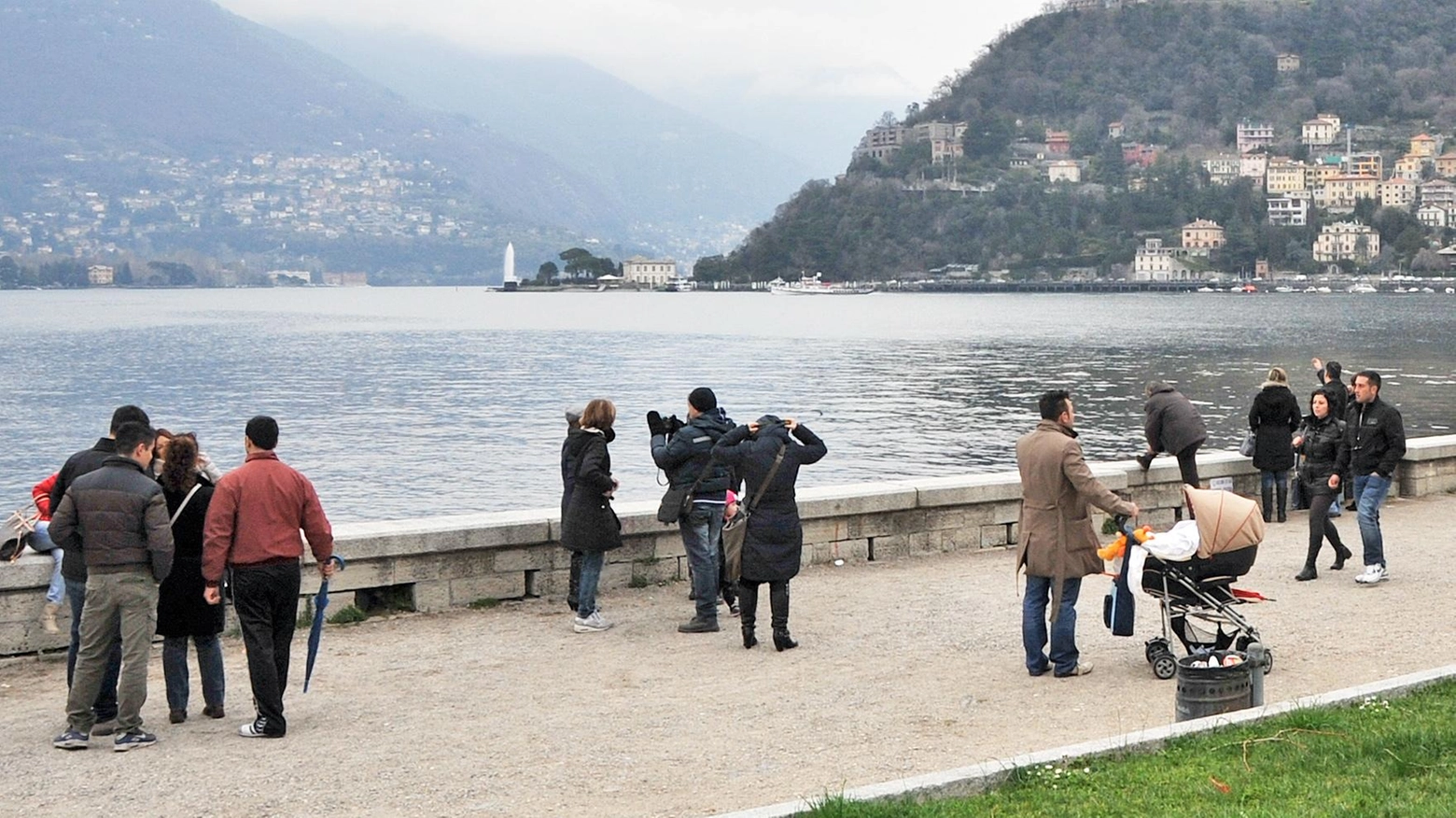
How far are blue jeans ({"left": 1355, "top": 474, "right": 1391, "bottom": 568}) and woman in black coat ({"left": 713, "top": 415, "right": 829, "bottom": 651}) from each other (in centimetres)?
453

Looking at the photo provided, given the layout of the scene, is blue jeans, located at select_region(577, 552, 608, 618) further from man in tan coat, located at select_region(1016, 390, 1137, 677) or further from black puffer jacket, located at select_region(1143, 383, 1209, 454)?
black puffer jacket, located at select_region(1143, 383, 1209, 454)

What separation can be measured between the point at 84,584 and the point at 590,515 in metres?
3.32

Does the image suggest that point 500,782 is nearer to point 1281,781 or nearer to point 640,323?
point 1281,781

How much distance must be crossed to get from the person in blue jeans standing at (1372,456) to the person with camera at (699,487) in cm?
474

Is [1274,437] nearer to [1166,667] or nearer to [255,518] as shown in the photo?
[1166,667]

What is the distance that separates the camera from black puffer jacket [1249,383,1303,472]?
48.4 ft

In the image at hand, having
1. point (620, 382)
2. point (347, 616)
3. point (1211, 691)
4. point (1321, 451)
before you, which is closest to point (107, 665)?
point (347, 616)

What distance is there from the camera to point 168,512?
7.74 m

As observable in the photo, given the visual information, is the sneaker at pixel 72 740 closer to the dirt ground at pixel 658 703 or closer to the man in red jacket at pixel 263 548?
the dirt ground at pixel 658 703

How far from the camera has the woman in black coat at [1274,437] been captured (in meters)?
14.8

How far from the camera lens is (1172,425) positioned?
1419 cm

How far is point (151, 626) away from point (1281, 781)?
5238 mm

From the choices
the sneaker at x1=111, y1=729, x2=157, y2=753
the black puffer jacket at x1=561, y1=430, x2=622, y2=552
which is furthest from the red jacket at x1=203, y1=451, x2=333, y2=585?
the black puffer jacket at x1=561, y1=430, x2=622, y2=552

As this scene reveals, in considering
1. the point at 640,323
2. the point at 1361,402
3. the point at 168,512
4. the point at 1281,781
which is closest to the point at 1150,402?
the point at 1361,402
